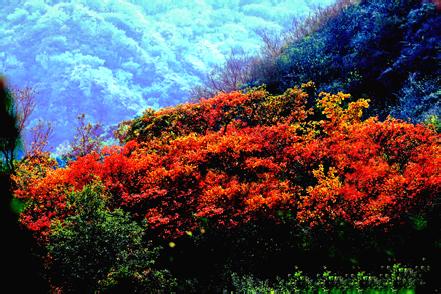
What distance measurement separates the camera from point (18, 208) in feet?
31.2

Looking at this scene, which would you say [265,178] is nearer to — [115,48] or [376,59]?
[376,59]

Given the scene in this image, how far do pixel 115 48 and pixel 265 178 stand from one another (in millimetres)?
51463

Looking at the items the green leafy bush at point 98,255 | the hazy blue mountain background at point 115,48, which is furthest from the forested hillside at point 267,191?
the hazy blue mountain background at point 115,48

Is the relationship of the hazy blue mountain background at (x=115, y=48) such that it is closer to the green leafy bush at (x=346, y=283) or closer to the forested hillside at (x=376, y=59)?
the forested hillside at (x=376, y=59)

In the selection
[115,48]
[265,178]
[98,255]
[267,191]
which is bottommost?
[98,255]

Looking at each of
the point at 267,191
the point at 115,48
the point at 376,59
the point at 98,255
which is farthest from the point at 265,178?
the point at 115,48

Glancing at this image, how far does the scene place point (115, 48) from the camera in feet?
189

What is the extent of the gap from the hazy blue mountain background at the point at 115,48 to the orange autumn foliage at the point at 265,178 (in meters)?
38.9

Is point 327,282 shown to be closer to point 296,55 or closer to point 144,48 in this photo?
point 296,55

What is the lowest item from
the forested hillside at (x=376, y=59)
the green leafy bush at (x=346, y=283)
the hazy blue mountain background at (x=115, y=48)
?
the green leafy bush at (x=346, y=283)

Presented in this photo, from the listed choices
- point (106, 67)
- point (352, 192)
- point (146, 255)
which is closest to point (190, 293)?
point (146, 255)

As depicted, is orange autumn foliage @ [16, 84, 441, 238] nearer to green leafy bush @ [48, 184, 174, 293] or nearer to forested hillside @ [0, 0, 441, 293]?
forested hillside @ [0, 0, 441, 293]

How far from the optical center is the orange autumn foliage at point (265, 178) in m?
8.82

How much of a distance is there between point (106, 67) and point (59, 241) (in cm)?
5143
